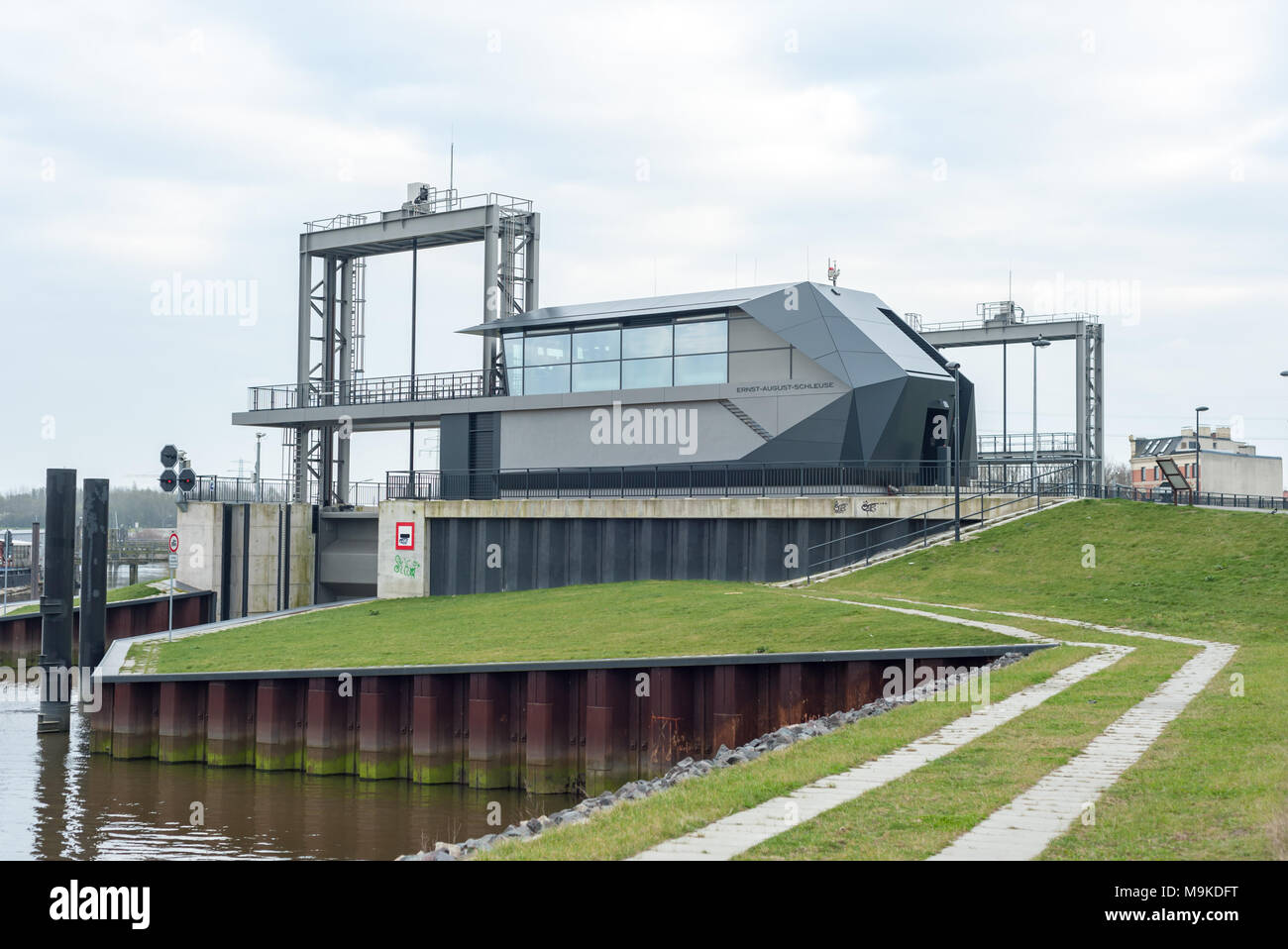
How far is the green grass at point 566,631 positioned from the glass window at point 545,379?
356 inches

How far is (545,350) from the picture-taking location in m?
44.2

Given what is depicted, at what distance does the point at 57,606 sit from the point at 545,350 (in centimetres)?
1928

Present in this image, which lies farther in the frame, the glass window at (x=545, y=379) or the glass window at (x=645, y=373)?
the glass window at (x=545, y=379)

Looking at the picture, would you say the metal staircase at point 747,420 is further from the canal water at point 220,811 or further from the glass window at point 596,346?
the canal water at point 220,811

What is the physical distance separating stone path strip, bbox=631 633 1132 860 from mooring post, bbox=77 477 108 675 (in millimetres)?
24675

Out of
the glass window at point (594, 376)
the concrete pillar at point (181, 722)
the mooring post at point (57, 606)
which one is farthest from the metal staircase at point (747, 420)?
the mooring post at point (57, 606)

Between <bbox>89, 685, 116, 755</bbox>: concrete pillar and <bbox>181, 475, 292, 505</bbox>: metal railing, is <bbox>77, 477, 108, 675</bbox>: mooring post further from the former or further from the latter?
<bbox>181, 475, 292, 505</bbox>: metal railing

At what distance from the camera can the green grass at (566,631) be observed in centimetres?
2302

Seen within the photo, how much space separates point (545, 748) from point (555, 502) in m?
17.4
